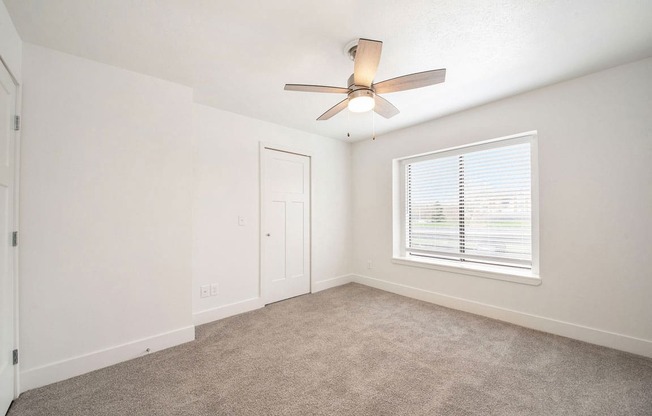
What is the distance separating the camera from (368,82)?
1.79 m

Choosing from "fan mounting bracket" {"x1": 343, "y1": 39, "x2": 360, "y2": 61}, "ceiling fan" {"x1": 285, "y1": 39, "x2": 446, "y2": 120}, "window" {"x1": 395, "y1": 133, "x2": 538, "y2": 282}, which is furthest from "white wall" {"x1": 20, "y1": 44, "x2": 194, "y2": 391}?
"window" {"x1": 395, "y1": 133, "x2": 538, "y2": 282}

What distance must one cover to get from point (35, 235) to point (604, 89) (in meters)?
4.71

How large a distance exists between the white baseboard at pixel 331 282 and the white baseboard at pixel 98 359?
6.09 ft

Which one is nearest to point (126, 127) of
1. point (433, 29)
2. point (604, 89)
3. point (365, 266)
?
point (433, 29)

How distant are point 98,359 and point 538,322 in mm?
3953

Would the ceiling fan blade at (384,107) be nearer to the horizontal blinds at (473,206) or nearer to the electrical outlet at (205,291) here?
the horizontal blinds at (473,206)

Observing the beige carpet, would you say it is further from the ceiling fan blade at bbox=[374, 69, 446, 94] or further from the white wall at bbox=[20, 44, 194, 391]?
the ceiling fan blade at bbox=[374, 69, 446, 94]

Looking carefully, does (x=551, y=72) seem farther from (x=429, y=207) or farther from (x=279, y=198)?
(x=279, y=198)

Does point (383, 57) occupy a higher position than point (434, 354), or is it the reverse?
point (383, 57)

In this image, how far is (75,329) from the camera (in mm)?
1993

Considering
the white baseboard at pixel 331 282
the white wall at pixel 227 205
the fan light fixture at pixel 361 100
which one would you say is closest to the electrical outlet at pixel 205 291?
the white wall at pixel 227 205

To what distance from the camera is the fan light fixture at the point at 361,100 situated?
1.85 metres

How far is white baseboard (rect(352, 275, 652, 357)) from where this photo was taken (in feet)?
7.11

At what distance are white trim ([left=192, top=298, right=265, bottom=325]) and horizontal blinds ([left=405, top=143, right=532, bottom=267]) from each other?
7.66ft
